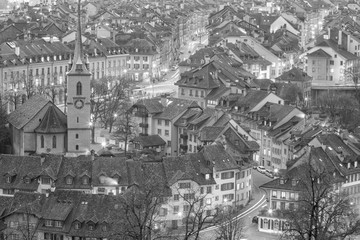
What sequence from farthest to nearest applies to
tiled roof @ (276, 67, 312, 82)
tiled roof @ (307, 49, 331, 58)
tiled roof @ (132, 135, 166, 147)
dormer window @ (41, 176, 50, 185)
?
1. tiled roof @ (307, 49, 331, 58)
2. tiled roof @ (276, 67, 312, 82)
3. tiled roof @ (132, 135, 166, 147)
4. dormer window @ (41, 176, 50, 185)

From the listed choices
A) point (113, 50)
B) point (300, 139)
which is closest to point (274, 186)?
point (300, 139)

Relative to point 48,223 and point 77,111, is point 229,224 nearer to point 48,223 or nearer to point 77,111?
point 48,223

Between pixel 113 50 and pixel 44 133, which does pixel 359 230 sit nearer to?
pixel 44 133

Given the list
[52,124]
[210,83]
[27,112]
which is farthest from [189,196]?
[210,83]

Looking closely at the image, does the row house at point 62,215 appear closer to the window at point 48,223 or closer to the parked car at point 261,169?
the window at point 48,223

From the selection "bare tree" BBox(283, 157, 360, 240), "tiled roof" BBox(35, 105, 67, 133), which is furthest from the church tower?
"bare tree" BBox(283, 157, 360, 240)

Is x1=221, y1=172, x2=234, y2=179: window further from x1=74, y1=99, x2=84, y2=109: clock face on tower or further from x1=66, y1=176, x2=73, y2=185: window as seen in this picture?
x1=74, y1=99, x2=84, y2=109: clock face on tower
